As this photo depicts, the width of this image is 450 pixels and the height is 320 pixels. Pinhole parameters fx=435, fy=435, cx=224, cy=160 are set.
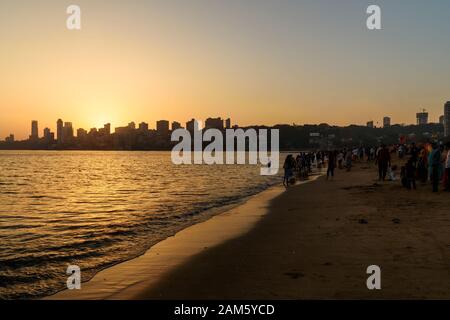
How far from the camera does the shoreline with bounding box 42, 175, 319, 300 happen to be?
7480 mm

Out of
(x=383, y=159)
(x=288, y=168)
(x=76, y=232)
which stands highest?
(x=383, y=159)

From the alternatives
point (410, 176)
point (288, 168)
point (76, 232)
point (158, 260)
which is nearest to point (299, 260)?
point (158, 260)

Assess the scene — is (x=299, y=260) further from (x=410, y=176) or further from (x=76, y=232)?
(x=410, y=176)

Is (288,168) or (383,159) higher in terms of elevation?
(383,159)

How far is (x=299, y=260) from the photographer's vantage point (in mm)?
8391

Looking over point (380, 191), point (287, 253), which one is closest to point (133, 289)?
point (287, 253)

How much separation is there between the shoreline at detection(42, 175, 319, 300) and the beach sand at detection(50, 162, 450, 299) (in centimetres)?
2

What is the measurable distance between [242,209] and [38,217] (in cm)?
867

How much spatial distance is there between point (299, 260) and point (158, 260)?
324 centimetres

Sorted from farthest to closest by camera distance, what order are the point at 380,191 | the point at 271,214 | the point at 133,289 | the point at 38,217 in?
the point at 380,191
the point at 38,217
the point at 271,214
the point at 133,289

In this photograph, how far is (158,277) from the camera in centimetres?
814

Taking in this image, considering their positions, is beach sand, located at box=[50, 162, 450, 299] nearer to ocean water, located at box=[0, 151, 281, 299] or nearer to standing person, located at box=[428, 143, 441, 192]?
ocean water, located at box=[0, 151, 281, 299]
